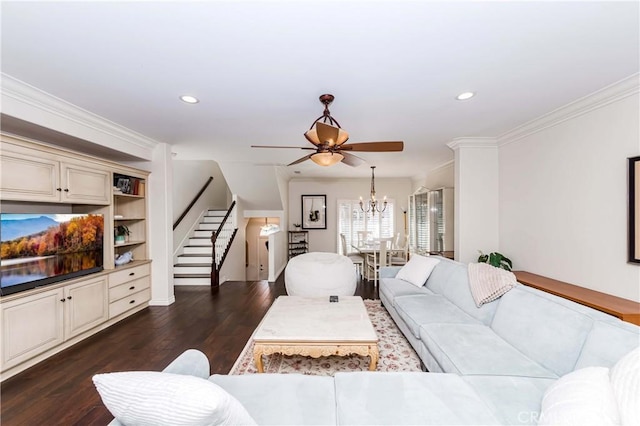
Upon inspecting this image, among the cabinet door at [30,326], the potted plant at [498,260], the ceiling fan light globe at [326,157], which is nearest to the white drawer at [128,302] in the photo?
the cabinet door at [30,326]

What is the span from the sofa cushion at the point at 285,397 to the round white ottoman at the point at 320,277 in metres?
1.96

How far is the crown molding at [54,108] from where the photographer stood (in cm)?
226

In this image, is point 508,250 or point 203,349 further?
point 508,250

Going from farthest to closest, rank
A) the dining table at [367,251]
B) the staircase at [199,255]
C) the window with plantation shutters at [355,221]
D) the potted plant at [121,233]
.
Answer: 1. the window with plantation shutters at [355,221]
2. the staircase at [199,255]
3. the dining table at [367,251]
4. the potted plant at [121,233]

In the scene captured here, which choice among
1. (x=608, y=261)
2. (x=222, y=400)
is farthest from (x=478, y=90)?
(x=222, y=400)

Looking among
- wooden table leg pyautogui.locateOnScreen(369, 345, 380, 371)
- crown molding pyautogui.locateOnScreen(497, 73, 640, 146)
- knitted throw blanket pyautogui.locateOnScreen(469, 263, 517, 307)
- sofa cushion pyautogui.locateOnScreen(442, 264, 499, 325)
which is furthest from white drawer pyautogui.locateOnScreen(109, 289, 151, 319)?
crown molding pyautogui.locateOnScreen(497, 73, 640, 146)

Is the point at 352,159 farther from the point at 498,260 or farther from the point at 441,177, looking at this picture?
the point at 441,177

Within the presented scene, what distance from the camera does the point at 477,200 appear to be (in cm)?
414

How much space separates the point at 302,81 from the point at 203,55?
30.0 inches

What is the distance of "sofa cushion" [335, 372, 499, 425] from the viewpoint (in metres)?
1.25

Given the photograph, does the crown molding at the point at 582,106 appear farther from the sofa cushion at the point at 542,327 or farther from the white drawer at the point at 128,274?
the white drawer at the point at 128,274

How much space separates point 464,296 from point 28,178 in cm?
430

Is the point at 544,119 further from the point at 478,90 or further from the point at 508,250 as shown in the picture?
the point at 508,250

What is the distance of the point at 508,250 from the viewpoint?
3.92 m
